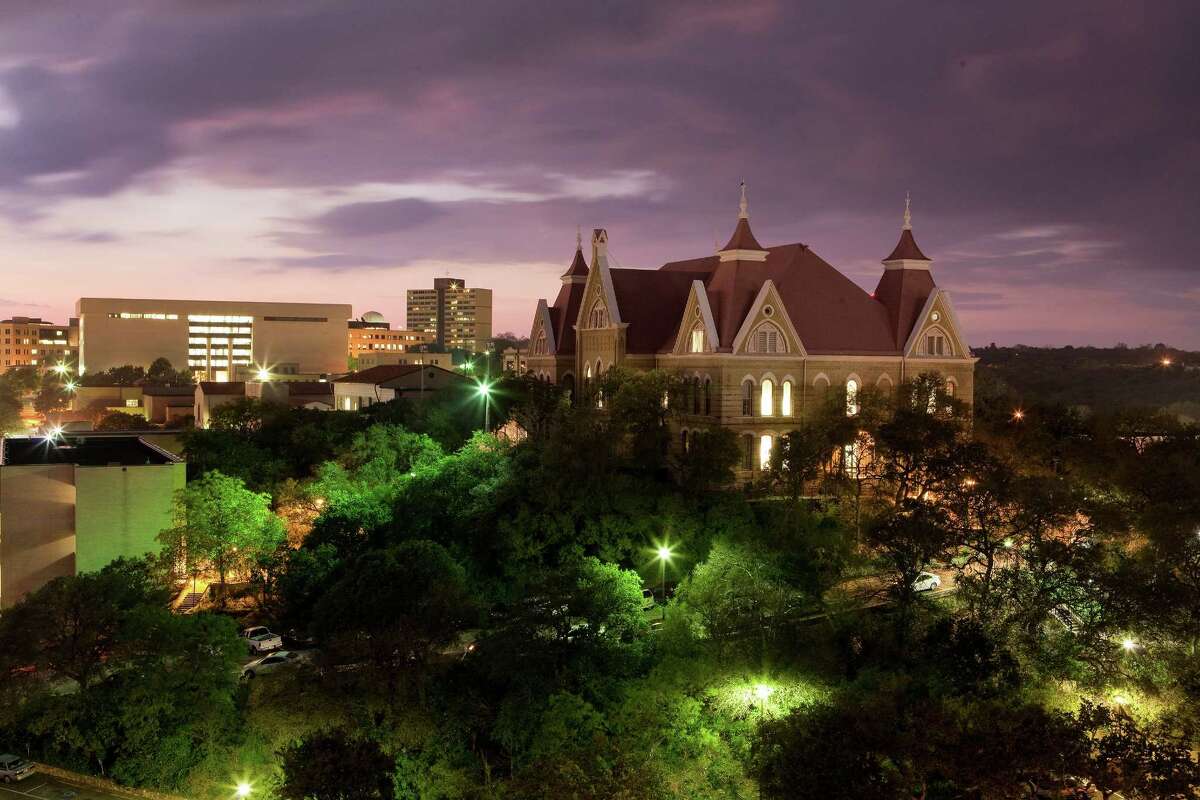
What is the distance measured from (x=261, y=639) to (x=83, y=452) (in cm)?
2240

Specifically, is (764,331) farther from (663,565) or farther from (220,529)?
(220,529)

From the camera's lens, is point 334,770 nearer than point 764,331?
Yes

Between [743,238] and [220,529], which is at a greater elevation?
[743,238]

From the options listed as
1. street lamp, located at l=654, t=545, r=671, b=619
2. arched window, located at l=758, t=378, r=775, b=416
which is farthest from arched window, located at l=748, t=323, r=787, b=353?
street lamp, located at l=654, t=545, r=671, b=619

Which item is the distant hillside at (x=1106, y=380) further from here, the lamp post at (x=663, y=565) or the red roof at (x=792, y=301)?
the lamp post at (x=663, y=565)

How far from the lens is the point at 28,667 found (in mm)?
43094

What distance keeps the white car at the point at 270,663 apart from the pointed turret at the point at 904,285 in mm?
37046

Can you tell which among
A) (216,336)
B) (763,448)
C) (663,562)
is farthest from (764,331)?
(216,336)

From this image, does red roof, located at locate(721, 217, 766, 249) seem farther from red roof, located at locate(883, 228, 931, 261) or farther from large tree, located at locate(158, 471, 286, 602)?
large tree, located at locate(158, 471, 286, 602)

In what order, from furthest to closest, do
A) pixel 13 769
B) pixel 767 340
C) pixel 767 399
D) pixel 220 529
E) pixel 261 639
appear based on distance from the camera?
pixel 767 399, pixel 767 340, pixel 220 529, pixel 261 639, pixel 13 769

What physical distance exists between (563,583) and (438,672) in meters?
5.48

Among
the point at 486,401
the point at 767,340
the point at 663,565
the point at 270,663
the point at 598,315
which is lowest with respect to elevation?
the point at 270,663

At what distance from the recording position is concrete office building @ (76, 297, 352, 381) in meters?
168

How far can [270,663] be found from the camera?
43281 millimetres
